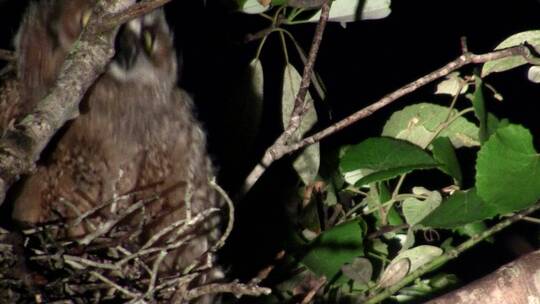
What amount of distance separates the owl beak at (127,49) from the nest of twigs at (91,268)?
321mm

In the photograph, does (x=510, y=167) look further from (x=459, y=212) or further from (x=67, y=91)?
(x=67, y=91)

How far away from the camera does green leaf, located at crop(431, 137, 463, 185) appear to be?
135 cm

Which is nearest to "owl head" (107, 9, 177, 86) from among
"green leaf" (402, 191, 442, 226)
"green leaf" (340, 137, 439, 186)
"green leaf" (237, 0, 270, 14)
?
"green leaf" (237, 0, 270, 14)

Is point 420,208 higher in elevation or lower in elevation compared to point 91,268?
lower

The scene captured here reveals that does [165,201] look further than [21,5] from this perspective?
No

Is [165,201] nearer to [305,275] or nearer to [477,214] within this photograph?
[305,275]

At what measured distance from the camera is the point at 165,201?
1.46 metres

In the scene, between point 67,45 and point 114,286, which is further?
point 67,45

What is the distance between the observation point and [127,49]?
1.38m

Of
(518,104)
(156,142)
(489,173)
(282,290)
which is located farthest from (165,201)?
(518,104)

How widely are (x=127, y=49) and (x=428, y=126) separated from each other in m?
0.54

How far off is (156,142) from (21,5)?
1.24 feet

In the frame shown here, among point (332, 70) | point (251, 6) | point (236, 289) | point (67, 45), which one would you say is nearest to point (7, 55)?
point (67, 45)

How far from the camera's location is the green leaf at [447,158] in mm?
1354
